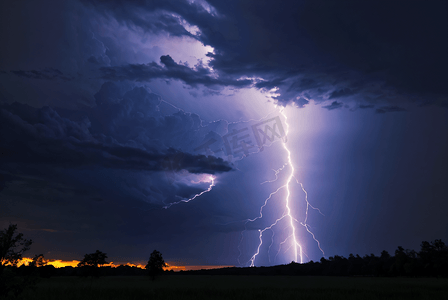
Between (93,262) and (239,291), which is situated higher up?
(93,262)

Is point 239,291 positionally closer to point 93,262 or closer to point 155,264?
point 155,264

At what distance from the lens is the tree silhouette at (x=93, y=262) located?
5536cm

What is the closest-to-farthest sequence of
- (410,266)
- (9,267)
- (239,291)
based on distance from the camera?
1. (9,267)
2. (239,291)
3. (410,266)

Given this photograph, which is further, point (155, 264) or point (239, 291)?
point (155, 264)

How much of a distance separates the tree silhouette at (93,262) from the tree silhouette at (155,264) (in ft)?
27.9

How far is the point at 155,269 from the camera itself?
178 feet

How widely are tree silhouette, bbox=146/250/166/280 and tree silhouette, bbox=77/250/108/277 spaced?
8.52 m

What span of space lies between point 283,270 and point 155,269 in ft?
198

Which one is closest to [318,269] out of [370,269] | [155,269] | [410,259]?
[370,269]

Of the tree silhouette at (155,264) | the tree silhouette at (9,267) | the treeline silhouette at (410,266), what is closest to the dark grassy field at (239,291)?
the tree silhouette at (9,267)

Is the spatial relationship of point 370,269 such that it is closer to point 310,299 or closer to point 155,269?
point 155,269

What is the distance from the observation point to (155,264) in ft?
178

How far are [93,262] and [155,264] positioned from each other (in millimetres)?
11419

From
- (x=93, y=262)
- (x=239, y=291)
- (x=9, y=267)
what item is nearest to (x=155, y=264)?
(x=93, y=262)
